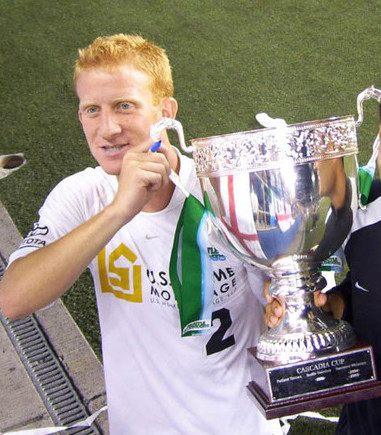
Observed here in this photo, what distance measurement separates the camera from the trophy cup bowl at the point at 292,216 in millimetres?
1475

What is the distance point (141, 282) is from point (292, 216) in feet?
1.74

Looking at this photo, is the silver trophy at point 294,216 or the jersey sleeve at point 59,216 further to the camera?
the jersey sleeve at point 59,216

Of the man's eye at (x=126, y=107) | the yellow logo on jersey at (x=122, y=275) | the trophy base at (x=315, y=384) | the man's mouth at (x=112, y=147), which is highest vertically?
the man's eye at (x=126, y=107)

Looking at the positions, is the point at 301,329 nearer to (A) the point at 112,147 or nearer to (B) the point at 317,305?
(B) the point at 317,305

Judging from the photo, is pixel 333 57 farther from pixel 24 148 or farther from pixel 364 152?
pixel 24 148

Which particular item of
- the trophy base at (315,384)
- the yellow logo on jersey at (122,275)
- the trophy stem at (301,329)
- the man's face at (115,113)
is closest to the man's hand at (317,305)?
the trophy stem at (301,329)

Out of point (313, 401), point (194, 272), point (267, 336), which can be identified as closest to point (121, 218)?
point (194, 272)

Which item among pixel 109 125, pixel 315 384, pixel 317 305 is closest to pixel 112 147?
pixel 109 125

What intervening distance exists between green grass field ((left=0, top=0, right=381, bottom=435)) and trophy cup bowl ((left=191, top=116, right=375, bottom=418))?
83.9 inches

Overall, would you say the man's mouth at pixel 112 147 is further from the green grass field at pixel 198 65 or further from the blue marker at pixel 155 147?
the green grass field at pixel 198 65

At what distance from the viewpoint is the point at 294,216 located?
59.7 inches

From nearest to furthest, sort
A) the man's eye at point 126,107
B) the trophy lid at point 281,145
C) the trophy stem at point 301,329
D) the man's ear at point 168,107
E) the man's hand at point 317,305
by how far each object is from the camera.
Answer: the trophy lid at point 281,145 < the trophy stem at point 301,329 < the man's hand at point 317,305 < the man's eye at point 126,107 < the man's ear at point 168,107

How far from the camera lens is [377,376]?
5.17 feet

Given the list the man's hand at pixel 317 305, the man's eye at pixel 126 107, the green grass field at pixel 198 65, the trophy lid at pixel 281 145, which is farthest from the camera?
the green grass field at pixel 198 65
